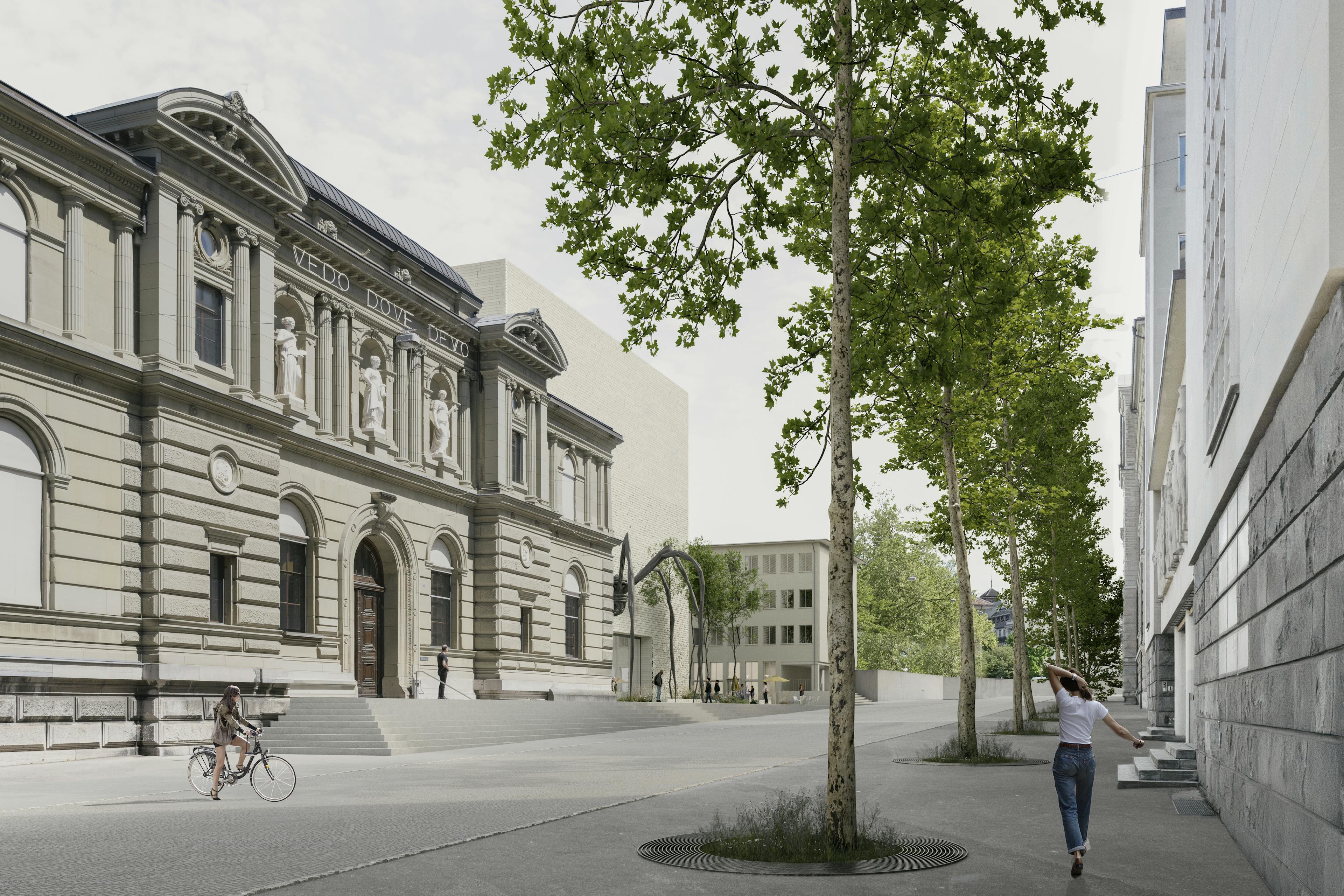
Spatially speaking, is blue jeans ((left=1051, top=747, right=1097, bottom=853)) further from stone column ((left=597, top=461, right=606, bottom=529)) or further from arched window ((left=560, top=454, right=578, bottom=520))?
stone column ((left=597, top=461, right=606, bottom=529))

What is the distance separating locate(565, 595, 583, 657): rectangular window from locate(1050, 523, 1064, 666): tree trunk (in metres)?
18.7

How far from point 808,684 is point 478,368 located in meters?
64.5

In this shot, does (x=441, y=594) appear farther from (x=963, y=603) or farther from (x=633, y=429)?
(x=633, y=429)

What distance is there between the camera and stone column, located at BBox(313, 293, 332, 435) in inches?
1382

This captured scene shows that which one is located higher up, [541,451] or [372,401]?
[372,401]

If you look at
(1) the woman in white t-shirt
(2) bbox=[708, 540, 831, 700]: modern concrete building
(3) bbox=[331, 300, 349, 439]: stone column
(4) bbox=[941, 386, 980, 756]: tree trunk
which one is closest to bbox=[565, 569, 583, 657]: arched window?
(3) bbox=[331, 300, 349, 439]: stone column

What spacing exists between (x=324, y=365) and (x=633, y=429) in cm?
4586

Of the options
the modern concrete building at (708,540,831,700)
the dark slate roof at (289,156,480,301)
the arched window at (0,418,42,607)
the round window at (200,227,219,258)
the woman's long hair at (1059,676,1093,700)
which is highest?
the dark slate roof at (289,156,480,301)

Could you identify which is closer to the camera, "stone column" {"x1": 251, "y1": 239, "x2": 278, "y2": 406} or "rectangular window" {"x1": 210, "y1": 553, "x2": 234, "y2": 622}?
"rectangular window" {"x1": 210, "y1": 553, "x2": 234, "y2": 622}

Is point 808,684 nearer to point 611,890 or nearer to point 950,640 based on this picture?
point 950,640

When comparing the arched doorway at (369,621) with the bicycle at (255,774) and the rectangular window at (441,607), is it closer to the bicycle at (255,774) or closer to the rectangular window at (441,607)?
the rectangular window at (441,607)

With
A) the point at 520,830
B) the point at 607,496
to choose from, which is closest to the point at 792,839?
the point at 520,830

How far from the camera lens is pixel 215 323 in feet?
98.2

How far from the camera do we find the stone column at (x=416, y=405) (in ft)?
131
